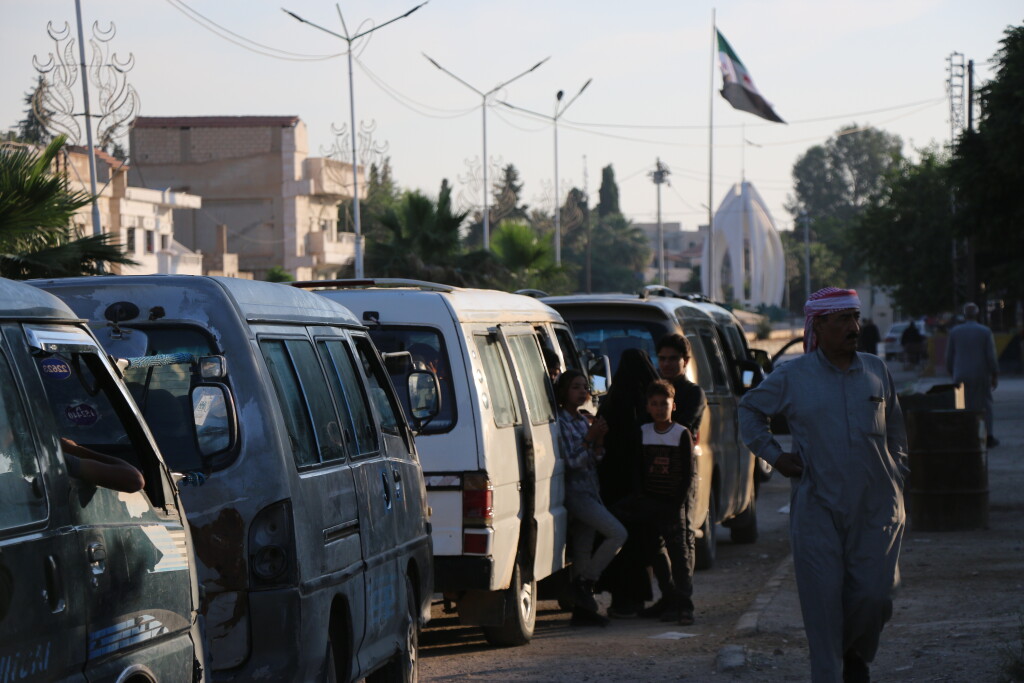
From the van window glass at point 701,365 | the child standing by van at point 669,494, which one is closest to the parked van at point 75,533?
the child standing by van at point 669,494

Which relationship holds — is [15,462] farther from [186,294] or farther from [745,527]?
[745,527]

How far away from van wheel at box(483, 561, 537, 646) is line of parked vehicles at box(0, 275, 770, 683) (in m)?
0.02

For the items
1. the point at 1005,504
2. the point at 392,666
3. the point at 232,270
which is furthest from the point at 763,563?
the point at 232,270

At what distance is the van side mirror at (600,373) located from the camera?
11.4 m

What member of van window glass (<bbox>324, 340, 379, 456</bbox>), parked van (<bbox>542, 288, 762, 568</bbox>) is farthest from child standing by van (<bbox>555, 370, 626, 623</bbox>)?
van window glass (<bbox>324, 340, 379, 456</bbox>)

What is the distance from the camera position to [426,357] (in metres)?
8.29

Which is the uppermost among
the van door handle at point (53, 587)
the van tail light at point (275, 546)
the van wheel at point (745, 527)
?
the van door handle at point (53, 587)

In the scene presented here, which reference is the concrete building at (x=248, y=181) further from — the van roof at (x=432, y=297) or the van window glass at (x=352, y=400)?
the van window glass at (x=352, y=400)

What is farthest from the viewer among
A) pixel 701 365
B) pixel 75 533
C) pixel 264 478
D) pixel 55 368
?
pixel 701 365

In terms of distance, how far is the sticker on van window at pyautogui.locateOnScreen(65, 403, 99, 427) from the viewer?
4318 mm

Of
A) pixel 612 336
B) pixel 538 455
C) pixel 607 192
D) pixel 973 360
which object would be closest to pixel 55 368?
pixel 538 455

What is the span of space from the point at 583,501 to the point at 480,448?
6.14ft

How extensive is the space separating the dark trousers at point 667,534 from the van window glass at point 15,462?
6.64 meters

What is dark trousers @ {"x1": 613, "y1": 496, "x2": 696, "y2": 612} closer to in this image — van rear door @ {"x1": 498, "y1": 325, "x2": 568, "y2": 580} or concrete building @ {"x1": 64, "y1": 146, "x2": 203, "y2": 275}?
van rear door @ {"x1": 498, "y1": 325, "x2": 568, "y2": 580}
